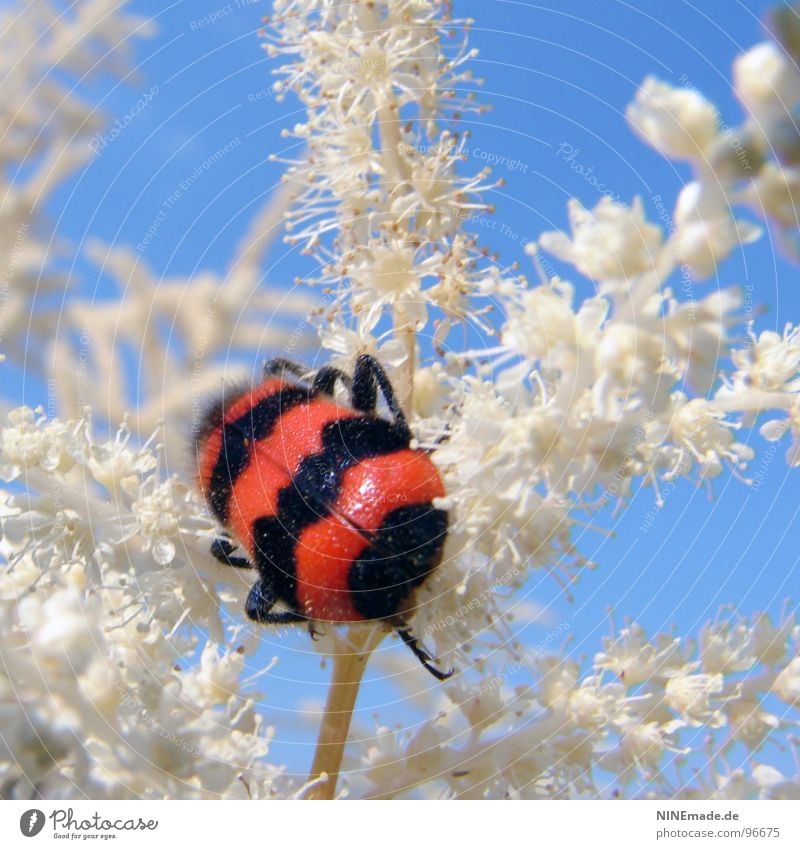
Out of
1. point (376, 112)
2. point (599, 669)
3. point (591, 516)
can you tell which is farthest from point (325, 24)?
point (599, 669)

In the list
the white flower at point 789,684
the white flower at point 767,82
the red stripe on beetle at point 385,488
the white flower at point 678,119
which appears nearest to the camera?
the white flower at point 767,82

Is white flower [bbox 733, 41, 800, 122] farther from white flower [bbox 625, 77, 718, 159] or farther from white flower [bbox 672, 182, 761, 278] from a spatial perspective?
white flower [bbox 672, 182, 761, 278]

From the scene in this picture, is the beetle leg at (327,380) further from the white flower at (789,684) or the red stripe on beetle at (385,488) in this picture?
the white flower at (789,684)

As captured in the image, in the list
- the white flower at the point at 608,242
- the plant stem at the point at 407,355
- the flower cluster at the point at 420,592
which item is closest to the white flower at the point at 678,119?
the white flower at the point at 608,242

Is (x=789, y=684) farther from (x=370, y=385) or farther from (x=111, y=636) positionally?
(x=111, y=636)

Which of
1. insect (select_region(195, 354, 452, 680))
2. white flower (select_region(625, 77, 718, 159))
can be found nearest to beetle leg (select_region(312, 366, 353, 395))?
insect (select_region(195, 354, 452, 680))
